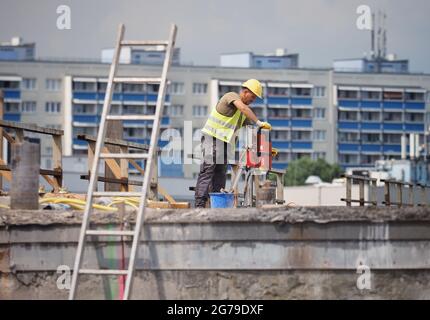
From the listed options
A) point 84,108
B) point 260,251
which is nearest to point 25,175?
point 260,251

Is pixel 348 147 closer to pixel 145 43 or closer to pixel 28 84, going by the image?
pixel 28 84

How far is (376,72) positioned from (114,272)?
158 metres

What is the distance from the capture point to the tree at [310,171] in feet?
465

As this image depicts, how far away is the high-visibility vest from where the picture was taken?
14.0 metres

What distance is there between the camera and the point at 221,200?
13.2 meters

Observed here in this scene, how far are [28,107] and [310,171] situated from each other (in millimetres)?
35236

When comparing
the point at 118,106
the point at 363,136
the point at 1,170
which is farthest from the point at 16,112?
the point at 1,170

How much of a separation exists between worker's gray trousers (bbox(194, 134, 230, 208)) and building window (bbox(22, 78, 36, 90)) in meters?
139

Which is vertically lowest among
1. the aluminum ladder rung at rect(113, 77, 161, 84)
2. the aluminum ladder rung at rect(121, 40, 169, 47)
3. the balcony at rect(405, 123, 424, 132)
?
the aluminum ladder rung at rect(113, 77, 161, 84)

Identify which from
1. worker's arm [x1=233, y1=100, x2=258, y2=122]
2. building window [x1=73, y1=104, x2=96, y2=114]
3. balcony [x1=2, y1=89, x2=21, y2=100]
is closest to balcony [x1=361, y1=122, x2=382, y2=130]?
building window [x1=73, y1=104, x2=96, y2=114]

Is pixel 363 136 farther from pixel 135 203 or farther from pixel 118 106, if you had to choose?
pixel 135 203

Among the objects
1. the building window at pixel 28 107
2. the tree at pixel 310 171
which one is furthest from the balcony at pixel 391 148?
the building window at pixel 28 107

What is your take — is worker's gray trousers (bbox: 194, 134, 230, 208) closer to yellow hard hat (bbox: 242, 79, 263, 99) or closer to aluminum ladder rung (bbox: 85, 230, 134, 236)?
yellow hard hat (bbox: 242, 79, 263, 99)

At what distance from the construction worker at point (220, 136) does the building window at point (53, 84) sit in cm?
13903
